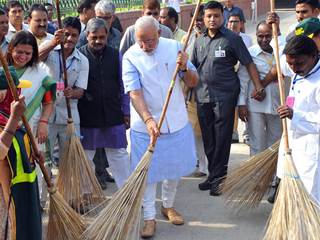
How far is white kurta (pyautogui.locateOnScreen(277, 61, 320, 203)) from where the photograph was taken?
3.77 meters

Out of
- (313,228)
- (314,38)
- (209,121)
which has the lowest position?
(313,228)

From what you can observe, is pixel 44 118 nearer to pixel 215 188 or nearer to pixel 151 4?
pixel 215 188

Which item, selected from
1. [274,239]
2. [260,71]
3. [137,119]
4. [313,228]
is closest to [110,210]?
[137,119]

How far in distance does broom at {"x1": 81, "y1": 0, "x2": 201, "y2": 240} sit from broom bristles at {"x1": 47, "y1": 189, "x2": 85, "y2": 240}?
9 cm

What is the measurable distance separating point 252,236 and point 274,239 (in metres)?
0.69

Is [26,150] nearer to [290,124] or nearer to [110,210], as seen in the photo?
[110,210]

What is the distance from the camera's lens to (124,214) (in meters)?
3.88

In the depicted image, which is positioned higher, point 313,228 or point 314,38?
point 314,38

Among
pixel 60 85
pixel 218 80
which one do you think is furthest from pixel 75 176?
pixel 218 80

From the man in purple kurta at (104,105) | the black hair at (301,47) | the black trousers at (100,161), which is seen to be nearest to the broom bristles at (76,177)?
the man in purple kurta at (104,105)

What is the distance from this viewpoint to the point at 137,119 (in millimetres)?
4406

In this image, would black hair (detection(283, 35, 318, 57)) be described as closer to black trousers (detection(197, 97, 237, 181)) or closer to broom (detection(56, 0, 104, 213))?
black trousers (detection(197, 97, 237, 181))

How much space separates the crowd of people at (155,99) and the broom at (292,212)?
243mm

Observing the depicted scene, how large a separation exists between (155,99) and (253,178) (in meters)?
1.08
